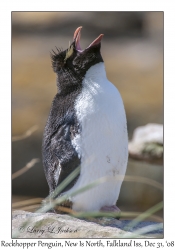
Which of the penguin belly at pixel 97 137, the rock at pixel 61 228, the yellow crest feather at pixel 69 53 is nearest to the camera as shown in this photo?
the rock at pixel 61 228

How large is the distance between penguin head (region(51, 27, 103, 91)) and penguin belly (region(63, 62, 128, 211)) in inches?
1.9

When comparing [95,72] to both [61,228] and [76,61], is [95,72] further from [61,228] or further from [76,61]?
[61,228]

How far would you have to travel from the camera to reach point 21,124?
26.6ft

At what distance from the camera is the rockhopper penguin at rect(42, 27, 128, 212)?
3396 mm

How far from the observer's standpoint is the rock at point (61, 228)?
312cm

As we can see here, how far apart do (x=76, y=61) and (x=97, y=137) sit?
18.9 inches

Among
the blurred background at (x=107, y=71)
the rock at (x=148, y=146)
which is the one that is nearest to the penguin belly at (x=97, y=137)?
the rock at (x=148, y=146)

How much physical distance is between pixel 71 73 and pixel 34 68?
5.82 metres

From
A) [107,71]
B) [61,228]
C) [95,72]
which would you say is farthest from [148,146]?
[107,71]

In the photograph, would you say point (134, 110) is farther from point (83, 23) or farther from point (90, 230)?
point (90, 230)

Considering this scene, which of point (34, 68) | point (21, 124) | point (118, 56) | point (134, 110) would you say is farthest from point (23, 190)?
point (118, 56)

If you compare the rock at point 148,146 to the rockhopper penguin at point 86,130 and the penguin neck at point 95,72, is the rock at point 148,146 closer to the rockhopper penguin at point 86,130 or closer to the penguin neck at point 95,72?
the rockhopper penguin at point 86,130

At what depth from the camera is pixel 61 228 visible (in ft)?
10.4
